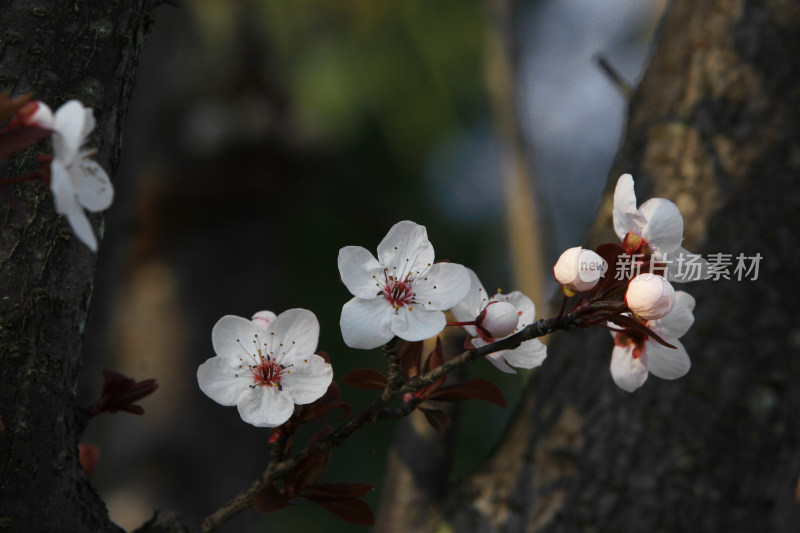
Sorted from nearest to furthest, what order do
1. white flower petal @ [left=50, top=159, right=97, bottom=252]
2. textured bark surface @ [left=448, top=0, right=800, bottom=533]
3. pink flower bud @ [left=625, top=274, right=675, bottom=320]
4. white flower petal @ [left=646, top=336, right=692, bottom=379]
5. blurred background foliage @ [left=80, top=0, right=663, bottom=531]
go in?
white flower petal @ [left=50, top=159, right=97, bottom=252], pink flower bud @ [left=625, top=274, right=675, bottom=320], white flower petal @ [left=646, top=336, right=692, bottom=379], textured bark surface @ [left=448, top=0, right=800, bottom=533], blurred background foliage @ [left=80, top=0, right=663, bottom=531]

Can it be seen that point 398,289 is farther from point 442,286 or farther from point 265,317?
point 265,317

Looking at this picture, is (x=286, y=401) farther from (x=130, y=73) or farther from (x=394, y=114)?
(x=394, y=114)

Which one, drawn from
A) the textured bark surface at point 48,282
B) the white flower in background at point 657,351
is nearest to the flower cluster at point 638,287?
the white flower in background at point 657,351

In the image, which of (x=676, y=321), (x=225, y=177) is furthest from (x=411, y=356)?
(x=225, y=177)

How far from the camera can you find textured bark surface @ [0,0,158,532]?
0.66 meters

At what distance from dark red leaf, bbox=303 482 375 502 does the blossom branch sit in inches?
1.8

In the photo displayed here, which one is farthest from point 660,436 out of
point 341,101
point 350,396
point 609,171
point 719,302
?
point 350,396

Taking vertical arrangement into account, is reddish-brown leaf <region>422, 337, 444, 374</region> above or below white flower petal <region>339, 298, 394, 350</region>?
above

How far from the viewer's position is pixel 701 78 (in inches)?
53.2

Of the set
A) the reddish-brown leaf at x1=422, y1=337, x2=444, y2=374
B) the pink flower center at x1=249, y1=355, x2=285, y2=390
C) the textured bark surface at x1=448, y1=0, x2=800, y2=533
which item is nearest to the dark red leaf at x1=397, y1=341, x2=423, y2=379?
the reddish-brown leaf at x1=422, y1=337, x2=444, y2=374

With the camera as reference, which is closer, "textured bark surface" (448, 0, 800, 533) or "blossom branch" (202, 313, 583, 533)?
"blossom branch" (202, 313, 583, 533)

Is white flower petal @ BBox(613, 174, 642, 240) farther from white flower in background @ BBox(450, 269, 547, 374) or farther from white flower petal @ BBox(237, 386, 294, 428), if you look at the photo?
white flower petal @ BBox(237, 386, 294, 428)

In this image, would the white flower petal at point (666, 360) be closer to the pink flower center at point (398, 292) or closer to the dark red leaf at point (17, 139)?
the pink flower center at point (398, 292)

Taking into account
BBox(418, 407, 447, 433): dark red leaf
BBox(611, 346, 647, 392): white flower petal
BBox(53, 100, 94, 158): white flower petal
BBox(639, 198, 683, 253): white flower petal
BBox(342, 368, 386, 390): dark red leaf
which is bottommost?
BBox(418, 407, 447, 433): dark red leaf
